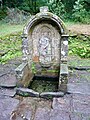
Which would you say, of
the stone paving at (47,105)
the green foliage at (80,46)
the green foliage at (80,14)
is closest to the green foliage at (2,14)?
the green foliage at (80,14)

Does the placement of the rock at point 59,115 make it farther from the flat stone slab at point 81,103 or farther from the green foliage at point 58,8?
the green foliage at point 58,8

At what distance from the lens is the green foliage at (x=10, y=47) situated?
9055mm

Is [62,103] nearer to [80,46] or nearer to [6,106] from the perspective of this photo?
[6,106]

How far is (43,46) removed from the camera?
6812 mm

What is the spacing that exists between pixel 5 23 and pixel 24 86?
31.1ft

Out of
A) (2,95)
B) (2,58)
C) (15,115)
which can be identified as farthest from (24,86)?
(2,58)

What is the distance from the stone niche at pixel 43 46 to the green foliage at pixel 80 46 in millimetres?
2569

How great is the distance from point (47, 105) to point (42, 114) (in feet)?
1.57

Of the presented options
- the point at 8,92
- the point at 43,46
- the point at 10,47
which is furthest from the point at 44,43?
the point at 10,47

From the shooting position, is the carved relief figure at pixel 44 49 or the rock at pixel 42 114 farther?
the carved relief figure at pixel 44 49

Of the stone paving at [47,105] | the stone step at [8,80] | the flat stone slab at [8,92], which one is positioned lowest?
the stone paving at [47,105]

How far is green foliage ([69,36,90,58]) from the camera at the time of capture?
30.3 feet

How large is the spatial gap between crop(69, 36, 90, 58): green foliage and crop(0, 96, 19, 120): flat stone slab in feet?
15.0

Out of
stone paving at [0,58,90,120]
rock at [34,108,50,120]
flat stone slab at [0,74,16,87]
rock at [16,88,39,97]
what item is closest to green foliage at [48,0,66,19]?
flat stone slab at [0,74,16,87]
